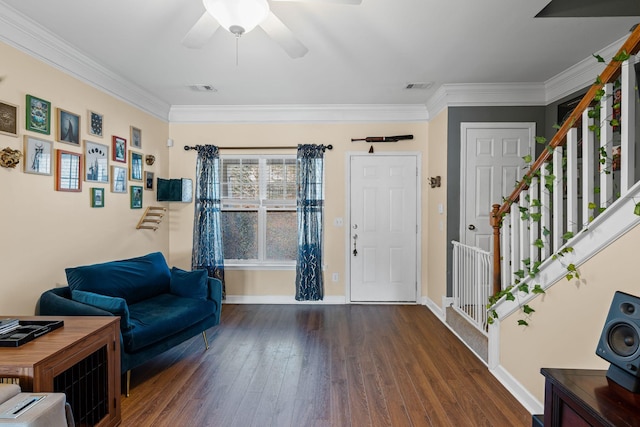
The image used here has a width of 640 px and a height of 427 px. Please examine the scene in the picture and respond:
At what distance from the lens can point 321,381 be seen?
2469 millimetres

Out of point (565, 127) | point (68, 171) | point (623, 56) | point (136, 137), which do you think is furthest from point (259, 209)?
point (623, 56)

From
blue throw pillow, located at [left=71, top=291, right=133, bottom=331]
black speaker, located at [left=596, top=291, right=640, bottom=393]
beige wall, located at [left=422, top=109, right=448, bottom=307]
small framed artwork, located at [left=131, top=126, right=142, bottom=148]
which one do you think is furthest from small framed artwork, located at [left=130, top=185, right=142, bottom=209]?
black speaker, located at [left=596, top=291, right=640, bottom=393]

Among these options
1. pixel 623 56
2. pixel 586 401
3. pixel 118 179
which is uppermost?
pixel 623 56

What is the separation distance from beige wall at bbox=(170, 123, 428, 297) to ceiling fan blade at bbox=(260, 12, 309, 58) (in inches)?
86.8

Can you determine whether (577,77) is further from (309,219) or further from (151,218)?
(151,218)

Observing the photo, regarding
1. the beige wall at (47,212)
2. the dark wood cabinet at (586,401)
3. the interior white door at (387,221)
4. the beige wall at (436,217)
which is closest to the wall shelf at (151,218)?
the beige wall at (47,212)

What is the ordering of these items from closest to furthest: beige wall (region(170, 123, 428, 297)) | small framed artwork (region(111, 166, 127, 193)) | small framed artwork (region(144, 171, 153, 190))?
small framed artwork (region(111, 166, 127, 193)) < small framed artwork (region(144, 171, 153, 190)) < beige wall (region(170, 123, 428, 297))

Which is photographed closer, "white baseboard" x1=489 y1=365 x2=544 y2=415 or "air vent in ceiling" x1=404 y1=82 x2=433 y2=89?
"white baseboard" x1=489 y1=365 x2=544 y2=415

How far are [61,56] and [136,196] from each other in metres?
1.47

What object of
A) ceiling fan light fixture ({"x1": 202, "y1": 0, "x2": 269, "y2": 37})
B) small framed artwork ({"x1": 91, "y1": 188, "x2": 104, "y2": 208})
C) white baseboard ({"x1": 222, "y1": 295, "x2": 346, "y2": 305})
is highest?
ceiling fan light fixture ({"x1": 202, "y1": 0, "x2": 269, "y2": 37})

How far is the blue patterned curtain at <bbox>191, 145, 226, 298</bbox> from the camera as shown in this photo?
4.19m

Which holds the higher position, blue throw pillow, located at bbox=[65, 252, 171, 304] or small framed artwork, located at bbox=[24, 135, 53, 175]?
small framed artwork, located at bbox=[24, 135, 53, 175]

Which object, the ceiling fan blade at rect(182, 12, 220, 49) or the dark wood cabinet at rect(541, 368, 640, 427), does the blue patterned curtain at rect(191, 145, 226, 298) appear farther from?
the dark wood cabinet at rect(541, 368, 640, 427)

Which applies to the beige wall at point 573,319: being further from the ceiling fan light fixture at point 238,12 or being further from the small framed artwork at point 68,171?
the small framed artwork at point 68,171
